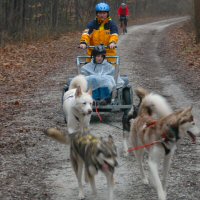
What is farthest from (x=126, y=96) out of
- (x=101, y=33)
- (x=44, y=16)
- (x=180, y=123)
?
(x=44, y=16)

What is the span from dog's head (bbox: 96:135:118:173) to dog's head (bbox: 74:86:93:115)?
2668mm

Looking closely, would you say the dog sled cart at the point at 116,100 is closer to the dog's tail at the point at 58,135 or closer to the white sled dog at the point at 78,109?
the white sled dog at the point at 78,109

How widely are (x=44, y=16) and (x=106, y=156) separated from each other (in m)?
32.8

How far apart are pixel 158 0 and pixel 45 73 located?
2049 inches

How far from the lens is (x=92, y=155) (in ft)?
15.8

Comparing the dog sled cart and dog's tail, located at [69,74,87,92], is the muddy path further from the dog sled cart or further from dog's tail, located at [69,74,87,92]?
dog's tail, located at [69,74,87,92]

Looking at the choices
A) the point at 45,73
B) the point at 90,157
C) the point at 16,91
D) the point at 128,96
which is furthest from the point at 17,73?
the point at 90,157

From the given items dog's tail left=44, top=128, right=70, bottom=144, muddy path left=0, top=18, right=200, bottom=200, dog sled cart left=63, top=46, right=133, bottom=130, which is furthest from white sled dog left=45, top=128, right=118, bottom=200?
dog sled cart left=63, top=46, right=133, bottom=130

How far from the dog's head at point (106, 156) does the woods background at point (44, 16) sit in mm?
19403

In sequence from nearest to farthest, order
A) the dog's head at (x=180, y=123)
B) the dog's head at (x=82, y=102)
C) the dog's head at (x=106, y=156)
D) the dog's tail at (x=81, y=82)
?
the dog's head at (x=106, y=156)
the dog's head at (x=180, y=123)
the dog's head at (x=82, y=102)
the dog's tail at (x=81, y=82)

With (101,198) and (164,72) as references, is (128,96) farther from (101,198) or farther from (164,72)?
(164,72)

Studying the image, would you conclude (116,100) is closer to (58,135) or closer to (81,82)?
(81,82)

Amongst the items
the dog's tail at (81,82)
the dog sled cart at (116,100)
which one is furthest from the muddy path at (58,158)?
the dog's tail at (81,82)

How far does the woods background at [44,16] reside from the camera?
26609mm
